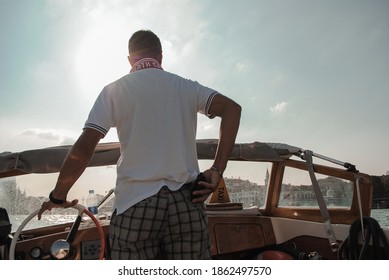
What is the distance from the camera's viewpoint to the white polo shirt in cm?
94

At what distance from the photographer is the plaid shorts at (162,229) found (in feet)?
2.97

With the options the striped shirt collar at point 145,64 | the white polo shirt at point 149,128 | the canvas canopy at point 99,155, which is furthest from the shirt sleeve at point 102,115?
the canvas canopy at point 99,155

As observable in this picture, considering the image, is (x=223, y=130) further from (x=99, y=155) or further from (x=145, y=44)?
(x=99, y=155)

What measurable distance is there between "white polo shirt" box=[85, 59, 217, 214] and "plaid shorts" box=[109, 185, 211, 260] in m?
0.03

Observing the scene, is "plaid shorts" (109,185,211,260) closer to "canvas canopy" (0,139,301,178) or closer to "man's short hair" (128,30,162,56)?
"man's short hair" (128,30,162,56)

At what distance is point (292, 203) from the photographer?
10.3ft

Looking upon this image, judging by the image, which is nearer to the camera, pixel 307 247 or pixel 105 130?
pixel 105 130

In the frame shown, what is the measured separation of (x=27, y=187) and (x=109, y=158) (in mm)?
599

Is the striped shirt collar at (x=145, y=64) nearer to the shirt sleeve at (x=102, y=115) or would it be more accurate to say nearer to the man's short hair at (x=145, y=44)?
the man's short hair at (x=145, y=44)

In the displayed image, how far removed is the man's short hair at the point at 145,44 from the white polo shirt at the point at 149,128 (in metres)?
0.08

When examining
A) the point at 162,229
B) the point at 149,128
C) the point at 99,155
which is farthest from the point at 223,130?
the point at 99,155

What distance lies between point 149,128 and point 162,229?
287mm
